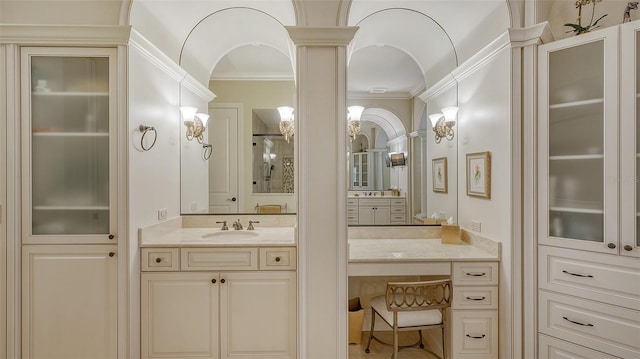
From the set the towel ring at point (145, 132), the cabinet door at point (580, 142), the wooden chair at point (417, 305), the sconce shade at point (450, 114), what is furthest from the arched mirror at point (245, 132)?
the cabinet door at point (580, 142)

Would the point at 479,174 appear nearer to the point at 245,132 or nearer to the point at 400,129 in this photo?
the point at 400,129

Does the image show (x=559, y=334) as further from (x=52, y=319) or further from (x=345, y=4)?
(x=52, y=319)

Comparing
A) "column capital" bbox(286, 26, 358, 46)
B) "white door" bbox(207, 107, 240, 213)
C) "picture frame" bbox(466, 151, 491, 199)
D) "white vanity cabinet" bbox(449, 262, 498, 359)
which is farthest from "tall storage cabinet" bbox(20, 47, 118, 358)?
"picture frame" bbox(466, 151, 491, 199)

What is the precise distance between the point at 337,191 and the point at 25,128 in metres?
2.02

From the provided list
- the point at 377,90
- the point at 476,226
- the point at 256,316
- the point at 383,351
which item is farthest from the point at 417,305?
the point at 377,90

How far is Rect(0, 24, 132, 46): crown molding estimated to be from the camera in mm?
1948

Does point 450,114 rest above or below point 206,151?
above

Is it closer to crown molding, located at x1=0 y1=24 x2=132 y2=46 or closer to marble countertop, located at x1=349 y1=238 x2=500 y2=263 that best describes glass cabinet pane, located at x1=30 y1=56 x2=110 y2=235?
crown molding, located at x1=0 y1=24 x2=132 y2=46

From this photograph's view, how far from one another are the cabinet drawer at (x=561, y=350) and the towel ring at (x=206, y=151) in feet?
9.09

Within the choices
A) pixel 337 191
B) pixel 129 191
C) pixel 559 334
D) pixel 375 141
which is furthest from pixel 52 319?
pixel 559 334

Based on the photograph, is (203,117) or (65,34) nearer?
(65,34)

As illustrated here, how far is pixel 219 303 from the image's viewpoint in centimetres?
208

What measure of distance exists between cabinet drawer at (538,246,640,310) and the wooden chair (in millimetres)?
613

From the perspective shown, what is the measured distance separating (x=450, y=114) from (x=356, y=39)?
999mm
